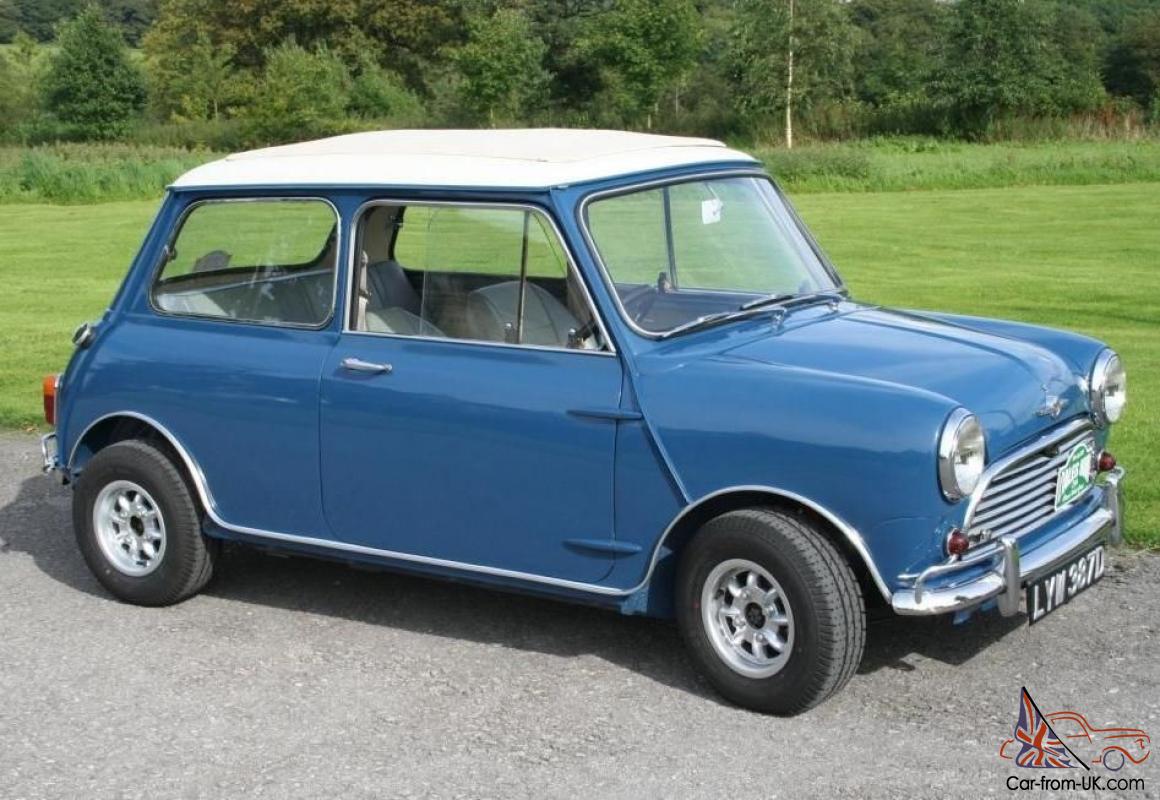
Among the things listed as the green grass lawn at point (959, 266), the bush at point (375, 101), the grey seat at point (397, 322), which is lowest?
the bush at point (375, 101)

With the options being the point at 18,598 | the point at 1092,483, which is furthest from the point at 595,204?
the point at 18,598

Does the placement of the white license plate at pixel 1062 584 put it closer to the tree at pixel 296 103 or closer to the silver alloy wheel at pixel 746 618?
the silver alloy wheel at pixel 746 618

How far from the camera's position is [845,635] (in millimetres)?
4648

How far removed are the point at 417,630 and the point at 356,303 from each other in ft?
4.12

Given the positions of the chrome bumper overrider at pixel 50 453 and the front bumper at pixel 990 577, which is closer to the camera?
the front bumper at pixel 990 577

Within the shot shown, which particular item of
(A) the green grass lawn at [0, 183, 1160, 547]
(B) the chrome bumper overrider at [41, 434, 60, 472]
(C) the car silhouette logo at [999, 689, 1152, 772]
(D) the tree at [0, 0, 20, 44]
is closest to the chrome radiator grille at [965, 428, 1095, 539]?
(C) the car silhouette logo at [999, 689, 1152, 772]

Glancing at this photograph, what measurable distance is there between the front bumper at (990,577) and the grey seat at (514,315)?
1468 mm

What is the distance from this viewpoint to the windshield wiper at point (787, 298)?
5595 mm

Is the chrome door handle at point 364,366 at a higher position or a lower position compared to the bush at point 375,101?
higher

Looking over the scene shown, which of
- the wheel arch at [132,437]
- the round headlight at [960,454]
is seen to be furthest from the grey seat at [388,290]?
the round headlight at [960,454]

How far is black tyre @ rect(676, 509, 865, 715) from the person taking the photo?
4.63 meters

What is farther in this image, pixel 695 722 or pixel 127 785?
pixel 695 722

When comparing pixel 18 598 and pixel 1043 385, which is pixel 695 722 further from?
pixel 18 598

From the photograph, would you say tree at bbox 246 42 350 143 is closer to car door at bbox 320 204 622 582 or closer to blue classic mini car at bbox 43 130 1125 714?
blue classic mini car at bbox 43 130 1125 714
